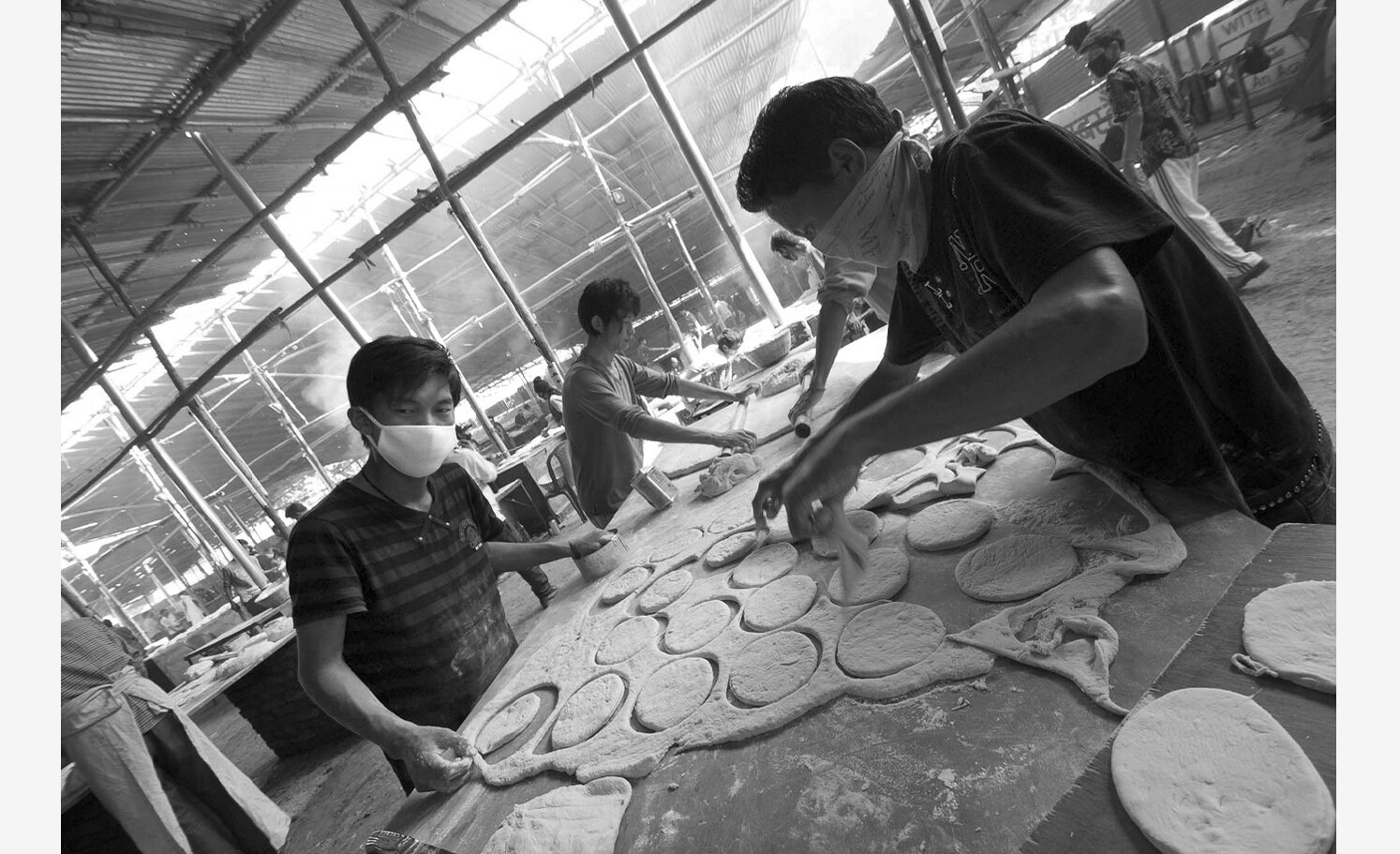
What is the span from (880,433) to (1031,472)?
100 centimetres

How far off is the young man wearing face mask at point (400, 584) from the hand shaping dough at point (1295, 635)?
1818 mm

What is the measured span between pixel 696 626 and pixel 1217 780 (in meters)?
1.29

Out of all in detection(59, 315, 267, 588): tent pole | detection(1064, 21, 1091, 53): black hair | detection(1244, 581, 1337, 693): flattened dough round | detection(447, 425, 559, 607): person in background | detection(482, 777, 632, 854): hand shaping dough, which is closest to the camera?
detection(1244, 581, 1337, 693): flattened dough round

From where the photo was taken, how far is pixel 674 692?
1562mm

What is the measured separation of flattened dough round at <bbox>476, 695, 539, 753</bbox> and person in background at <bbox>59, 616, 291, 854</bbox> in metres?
2.53

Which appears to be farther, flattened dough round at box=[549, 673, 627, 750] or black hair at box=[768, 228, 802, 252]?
black hair at box=[768, 228, 802, 252]

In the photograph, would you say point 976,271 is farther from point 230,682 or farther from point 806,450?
point 230,682

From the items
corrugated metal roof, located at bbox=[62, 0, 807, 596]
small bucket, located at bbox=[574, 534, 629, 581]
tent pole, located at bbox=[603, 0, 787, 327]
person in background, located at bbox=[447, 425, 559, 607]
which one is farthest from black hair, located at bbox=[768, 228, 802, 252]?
corrugated metal roof, located at bbox=[62, 0, 807, 596]

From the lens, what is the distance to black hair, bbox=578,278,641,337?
3289 mm

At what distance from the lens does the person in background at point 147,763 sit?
9.79 ft

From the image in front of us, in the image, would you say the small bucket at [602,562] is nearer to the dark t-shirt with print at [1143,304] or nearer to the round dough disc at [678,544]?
the round dough disc at [678,544]

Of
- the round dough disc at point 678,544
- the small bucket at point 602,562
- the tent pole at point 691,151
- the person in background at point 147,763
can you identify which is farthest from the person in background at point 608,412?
the tent pole at point 691,151

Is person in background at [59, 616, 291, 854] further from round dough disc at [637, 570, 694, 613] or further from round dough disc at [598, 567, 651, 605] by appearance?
round dough disc at [637, 570, 694, 613]

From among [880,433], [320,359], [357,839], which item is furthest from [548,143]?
[880,433]
